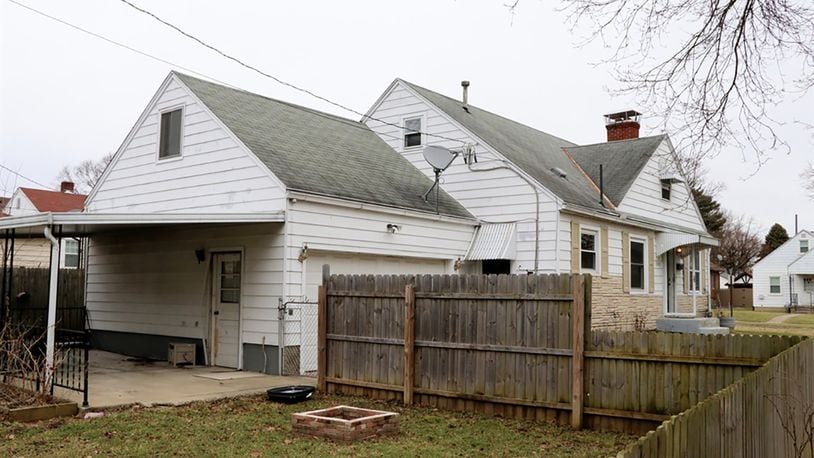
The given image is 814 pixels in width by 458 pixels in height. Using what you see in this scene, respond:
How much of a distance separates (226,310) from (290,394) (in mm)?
4277

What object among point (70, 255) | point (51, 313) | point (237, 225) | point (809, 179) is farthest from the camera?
point (70, 255)

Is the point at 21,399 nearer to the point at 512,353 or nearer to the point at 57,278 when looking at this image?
the point at 57,278

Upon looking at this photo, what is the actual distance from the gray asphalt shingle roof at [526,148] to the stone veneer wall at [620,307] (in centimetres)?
215

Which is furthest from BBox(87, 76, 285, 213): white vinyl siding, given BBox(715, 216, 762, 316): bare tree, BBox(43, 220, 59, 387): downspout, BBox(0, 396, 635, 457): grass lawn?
BBox(715, 216, 762, 316): bare tree

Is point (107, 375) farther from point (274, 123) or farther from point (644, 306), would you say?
point (644, 306)

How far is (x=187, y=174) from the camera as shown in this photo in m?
14.7

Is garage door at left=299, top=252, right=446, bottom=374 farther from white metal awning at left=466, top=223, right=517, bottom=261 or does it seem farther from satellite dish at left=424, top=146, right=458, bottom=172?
satellite dish at left=424, top=146, right=458, bottom=172

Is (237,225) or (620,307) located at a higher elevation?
(237,225)

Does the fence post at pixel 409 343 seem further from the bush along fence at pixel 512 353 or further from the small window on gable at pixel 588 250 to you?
the small window on gable at pixel 588 250

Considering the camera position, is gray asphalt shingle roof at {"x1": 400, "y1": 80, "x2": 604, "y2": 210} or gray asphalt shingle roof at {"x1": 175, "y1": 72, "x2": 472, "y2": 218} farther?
gray asphalt shingle roof at {"x1": 400, "y1": 80, "x2": 604, "y2": 210}

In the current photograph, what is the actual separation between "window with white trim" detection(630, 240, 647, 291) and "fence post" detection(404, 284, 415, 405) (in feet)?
37.7

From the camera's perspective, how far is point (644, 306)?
776 inches

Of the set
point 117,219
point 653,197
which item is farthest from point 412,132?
point 117,219

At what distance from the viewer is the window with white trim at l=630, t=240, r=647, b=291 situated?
19.5 metres
